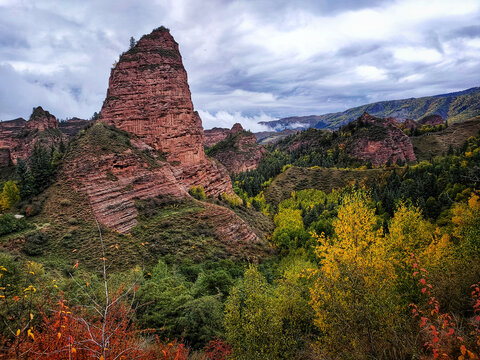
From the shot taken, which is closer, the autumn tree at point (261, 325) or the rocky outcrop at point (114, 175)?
the autumn tree at point (261, 325)

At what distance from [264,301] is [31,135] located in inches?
4601

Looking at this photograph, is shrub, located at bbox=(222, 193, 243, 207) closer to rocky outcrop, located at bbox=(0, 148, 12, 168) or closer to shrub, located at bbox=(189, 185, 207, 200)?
shrub, located at bbox=(189, 185, 207, 200)

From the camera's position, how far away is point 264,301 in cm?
1377

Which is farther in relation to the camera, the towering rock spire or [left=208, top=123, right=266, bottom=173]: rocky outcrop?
[left=208, top=123, right=266, bottom=173]: rocky outcrop

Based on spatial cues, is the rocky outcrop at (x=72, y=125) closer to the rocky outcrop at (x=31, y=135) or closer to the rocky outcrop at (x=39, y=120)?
the rocky outcrop at (x=31, y=135)

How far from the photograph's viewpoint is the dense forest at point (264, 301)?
7492mm

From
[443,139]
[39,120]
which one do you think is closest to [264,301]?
[39,120]

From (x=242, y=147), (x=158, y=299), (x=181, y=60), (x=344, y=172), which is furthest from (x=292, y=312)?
(x=242, y=147)

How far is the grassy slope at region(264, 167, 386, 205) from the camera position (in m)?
90.8

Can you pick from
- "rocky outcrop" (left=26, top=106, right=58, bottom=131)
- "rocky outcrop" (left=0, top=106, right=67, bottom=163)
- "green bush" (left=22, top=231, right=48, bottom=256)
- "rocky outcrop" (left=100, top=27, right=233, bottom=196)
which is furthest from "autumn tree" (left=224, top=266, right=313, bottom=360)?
"rocky outcrop" (left=26, top=106, right=58, bottom=131)

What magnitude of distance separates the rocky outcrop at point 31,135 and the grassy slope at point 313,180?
3250 inches

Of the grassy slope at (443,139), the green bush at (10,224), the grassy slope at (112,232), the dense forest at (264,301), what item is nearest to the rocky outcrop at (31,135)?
the grassy slope at (112,232)

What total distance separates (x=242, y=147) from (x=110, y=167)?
11256cm

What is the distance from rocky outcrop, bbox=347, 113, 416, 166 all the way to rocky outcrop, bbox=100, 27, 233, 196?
99.0m
